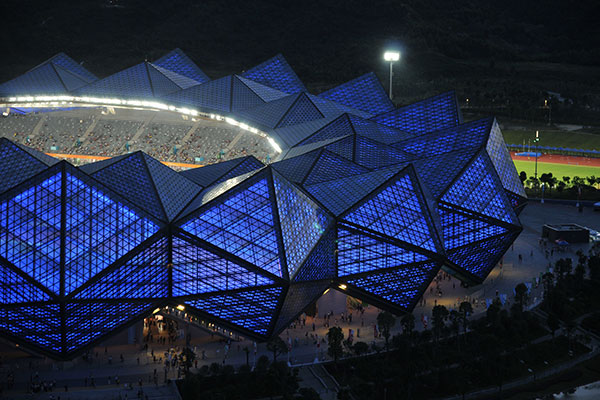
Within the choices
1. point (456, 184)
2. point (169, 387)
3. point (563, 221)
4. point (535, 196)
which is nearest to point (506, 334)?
point (456, 184)

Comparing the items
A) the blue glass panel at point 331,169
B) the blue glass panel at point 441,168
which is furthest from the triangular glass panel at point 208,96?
the blue glass panel at point 441,168

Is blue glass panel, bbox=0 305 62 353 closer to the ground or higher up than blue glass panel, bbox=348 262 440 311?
closer to the ground

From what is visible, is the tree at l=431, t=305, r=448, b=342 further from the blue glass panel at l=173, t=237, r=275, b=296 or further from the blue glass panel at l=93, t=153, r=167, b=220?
the blue glass panel at l=93, t=153, r=167, b=220

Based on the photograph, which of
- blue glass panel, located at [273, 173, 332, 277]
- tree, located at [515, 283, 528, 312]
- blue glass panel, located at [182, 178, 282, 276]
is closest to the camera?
blue glass panel, located at [182, 178, 282, 276]

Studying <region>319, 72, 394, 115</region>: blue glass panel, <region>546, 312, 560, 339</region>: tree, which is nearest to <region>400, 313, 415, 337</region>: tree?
<region>546, 312, 560, 339</region>: tree

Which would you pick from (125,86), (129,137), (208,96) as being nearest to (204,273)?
(208,96)

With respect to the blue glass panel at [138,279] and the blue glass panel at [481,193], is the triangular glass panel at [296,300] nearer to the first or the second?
the blue glass panel at [138,279]

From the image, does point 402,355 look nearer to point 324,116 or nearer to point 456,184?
point 456,184

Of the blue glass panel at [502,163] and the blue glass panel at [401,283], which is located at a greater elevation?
the blue glass panel at [502,163]
